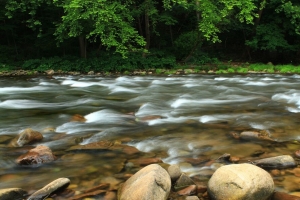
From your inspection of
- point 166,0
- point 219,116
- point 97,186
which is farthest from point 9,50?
point 97,186

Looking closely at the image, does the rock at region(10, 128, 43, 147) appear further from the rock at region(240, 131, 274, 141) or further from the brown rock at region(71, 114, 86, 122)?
the rock at region(240, 131, 274, 141)

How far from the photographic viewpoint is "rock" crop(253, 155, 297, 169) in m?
4.33

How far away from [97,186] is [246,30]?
74.8ft

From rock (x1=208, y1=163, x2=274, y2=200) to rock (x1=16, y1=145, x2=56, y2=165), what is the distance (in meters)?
2.52

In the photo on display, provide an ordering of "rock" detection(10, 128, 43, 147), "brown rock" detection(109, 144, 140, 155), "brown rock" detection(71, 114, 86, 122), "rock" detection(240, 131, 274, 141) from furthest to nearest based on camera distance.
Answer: "brown rock" detection(71, 114, 86, 122) < "rock" detection(240, 131, 274, 141) < "rock" detection(10, 128, 43, 147) < "brown rock" detection(109, 144, 140, 155)

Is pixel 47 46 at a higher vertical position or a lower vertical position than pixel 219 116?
higher

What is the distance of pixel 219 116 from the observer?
24.3 feet

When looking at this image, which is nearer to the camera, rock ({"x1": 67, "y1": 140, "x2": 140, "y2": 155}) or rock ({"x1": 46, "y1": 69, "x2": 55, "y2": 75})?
rock ({"x1": 67, "y1": 140, "x2": 140, "y2": 155})

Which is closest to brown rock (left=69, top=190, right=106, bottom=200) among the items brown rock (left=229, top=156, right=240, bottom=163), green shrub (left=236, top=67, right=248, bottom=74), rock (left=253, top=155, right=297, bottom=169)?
brown rock (left=229, top=156, right=240, bottom=163)

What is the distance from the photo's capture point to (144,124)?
6.71 m

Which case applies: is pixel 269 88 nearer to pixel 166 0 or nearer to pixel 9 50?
pixel 166 0

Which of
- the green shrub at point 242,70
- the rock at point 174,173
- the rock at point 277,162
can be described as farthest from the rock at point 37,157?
the green shrub at point 242,70

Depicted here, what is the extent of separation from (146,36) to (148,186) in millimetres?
18523

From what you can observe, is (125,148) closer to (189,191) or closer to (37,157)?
(37,157)
